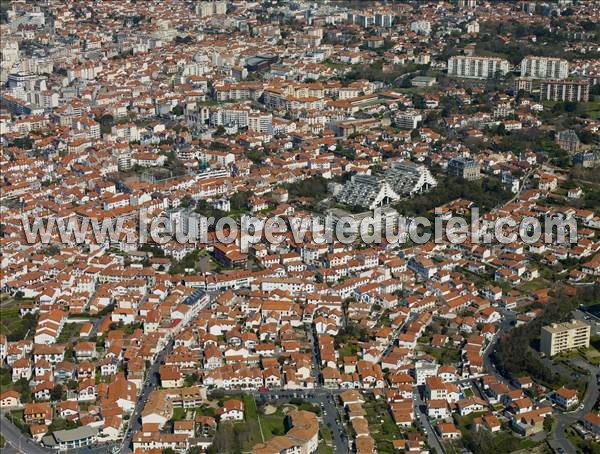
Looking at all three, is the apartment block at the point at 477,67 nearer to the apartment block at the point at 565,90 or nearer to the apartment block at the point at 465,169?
the apartment block at the point at 565,90

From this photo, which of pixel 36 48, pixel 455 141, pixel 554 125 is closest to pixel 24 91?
pixel 36 48

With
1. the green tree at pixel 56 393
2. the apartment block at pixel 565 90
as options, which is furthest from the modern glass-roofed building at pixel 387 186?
the green tree at pixel 56 393

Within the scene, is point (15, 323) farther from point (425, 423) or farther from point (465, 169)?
point (465, 169)

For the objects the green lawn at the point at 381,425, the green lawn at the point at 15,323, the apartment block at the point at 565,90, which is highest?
the apartment block at the point at 565,90

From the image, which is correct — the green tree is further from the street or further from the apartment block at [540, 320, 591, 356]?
the apartment block at [540, 320, 591, 356]

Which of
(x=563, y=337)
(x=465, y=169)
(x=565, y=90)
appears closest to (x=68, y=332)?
(x=563, y=337)

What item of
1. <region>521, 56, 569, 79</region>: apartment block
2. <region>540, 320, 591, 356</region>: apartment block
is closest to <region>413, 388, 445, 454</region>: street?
<region>540, 320, 591, 356</region>: apartment block
